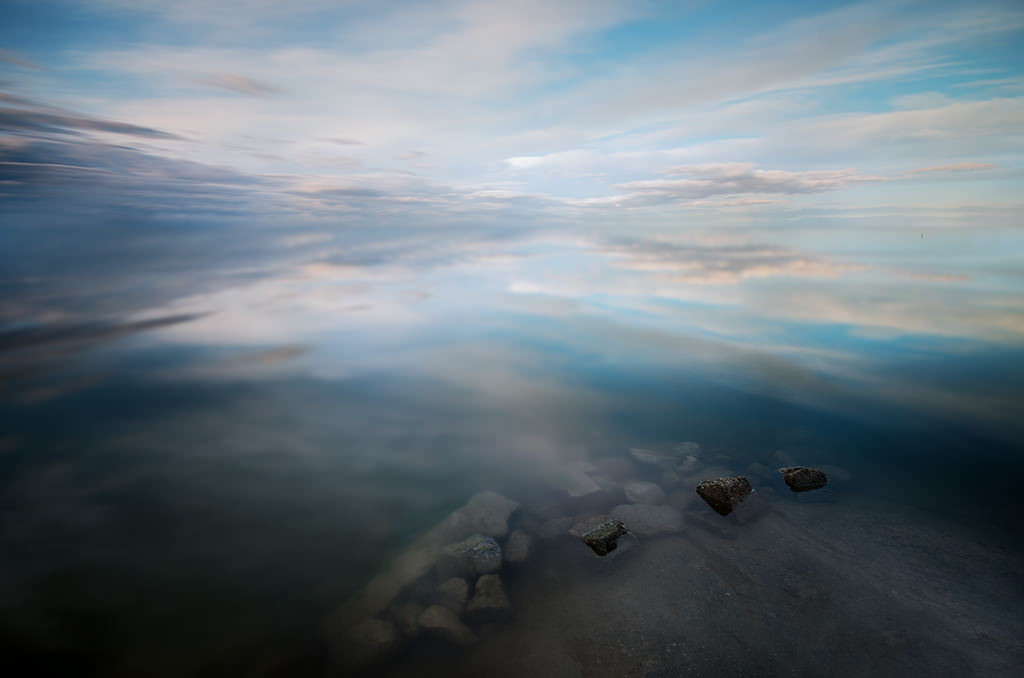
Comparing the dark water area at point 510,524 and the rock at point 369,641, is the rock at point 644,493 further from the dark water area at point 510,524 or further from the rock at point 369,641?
the rock at point 369,641

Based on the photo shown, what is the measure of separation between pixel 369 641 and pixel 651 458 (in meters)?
6.03

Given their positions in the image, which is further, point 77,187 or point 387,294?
point 77,187

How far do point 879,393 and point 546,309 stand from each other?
13029mm

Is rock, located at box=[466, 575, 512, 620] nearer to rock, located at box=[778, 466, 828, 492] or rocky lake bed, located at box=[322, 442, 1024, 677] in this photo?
rocky lake bed, located at box=[322, 442, 1024, 677]

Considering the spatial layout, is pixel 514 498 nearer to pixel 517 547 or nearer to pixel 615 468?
pixel 517 547

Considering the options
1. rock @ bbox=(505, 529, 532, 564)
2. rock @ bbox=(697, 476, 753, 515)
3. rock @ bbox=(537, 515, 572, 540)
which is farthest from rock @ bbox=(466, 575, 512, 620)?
rock @ bbox=(697, 476, 753, 515)

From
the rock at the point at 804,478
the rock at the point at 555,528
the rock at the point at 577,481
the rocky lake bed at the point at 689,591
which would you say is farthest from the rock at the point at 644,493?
the rock at the point at 804,478

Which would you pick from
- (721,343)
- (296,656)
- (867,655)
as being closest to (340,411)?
(296,656)

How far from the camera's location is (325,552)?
6.78 meters

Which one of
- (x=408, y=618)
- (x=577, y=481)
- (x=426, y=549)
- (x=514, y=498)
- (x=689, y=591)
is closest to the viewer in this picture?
(x=408, y=618)

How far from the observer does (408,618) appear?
5.55 metres

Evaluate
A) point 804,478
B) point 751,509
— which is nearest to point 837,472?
point 804,478

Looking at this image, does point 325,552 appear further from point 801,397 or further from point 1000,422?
point 1000,422

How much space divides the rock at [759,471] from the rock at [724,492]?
3.58 ft
